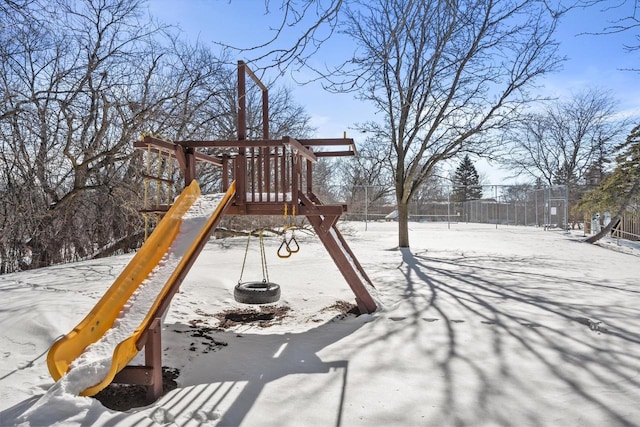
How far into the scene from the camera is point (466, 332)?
13.1ft

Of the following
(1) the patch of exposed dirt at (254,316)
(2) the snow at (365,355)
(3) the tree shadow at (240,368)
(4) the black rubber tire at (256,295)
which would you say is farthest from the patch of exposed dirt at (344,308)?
(4) the black rubber tire at (256,295)

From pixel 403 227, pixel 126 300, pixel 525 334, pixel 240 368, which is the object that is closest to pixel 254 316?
pixel 240 368

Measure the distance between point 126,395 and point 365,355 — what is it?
5.87 ft

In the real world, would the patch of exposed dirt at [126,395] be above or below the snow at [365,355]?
below

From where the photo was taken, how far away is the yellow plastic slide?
8.14ft

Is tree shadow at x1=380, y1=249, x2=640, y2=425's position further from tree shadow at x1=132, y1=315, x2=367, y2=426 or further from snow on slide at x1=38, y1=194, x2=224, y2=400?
snow on slide at x1=38, y1=194, x2=224, y2=400

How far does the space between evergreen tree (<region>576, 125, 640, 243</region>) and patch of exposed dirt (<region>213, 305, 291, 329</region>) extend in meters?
12.6

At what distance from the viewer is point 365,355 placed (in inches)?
136

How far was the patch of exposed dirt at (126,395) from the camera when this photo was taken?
267 cm

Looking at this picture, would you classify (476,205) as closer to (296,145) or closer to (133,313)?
(296,145)

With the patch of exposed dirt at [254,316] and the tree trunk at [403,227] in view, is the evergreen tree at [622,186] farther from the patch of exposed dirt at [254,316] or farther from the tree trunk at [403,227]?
the patch of exposed dirt at [254,316]

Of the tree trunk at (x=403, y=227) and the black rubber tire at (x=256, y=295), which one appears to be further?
the tree trunk at (x=403, y=227)

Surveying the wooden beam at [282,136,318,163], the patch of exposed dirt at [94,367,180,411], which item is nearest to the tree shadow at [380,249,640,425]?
the patch of exposed dirt at [94,367,180,411]

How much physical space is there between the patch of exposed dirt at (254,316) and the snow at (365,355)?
16cm
